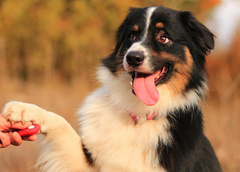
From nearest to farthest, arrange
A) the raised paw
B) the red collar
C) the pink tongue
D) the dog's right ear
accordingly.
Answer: the raised paw, the pink tongue, the red collar, the dog's right ear

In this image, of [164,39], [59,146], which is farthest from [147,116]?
[59,146]

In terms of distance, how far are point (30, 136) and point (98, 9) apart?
11.9 metres

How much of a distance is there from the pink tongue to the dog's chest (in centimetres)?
28

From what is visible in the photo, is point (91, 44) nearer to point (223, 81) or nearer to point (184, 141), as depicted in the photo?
point (223, 81)

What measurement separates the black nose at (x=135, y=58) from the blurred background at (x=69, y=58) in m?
2.57

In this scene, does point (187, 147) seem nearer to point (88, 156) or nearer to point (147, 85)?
point (147, 85)

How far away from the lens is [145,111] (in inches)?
150

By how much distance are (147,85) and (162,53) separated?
39 centimetres

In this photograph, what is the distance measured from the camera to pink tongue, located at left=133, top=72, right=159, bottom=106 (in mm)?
3580

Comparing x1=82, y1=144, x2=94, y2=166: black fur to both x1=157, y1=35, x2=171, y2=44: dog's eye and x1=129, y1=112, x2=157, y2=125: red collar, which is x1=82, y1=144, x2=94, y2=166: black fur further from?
x1=157, y1=35, x2=171, y2=44: dog's eye

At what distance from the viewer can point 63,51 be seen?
14.7 metres

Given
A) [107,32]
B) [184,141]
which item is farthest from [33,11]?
[184,141]

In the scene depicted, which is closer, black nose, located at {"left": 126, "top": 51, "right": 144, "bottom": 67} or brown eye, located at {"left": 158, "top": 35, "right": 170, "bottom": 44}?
black nose, located at {"left": 126, "top": 51, "right": 144, "bottom": 67}

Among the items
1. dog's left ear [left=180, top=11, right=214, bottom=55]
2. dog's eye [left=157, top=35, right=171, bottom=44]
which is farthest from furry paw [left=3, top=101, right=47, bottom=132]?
dog's left ear [left=180, top=11, right=214, bottom=55]
